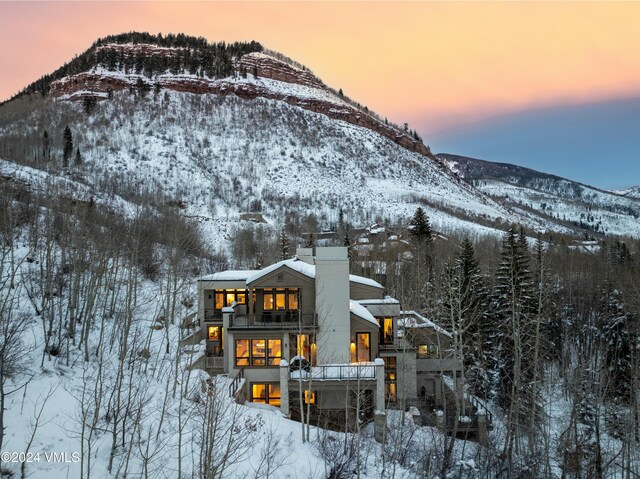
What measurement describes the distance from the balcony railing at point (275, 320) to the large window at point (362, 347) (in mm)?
3047

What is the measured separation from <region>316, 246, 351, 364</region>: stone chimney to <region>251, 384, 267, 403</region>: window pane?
3.44 m

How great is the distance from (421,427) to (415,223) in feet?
103

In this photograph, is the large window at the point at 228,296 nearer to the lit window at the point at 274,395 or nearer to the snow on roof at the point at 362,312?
the lit window at the point at 274,395

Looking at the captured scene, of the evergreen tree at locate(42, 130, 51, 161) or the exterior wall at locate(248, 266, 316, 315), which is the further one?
the evergreen tree at locate(42, 130, 51, 161)

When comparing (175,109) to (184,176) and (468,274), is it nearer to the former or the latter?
(184,176)

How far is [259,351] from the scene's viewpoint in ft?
78.2

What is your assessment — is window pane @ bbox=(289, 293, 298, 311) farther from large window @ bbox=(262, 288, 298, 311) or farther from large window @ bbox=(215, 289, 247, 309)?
large window @ bbox=(215, 289, 247, 309)

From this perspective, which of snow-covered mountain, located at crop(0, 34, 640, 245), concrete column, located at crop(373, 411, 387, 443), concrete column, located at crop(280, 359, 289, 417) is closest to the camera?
concrete column, located at crop(373, 411, 387, 443)

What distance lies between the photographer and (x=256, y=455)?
16.6m

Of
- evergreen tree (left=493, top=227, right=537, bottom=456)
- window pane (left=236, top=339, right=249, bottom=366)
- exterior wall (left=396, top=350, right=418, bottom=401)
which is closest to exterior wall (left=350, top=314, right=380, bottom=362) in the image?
exterior wall (left=396, top=350, right=418, bottom=401)

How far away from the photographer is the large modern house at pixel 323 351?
22.0 meters

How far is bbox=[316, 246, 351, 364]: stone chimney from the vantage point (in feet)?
77.8

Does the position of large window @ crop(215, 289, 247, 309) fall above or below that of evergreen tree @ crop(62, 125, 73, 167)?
below

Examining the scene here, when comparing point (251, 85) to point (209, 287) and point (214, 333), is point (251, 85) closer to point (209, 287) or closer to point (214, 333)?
point (209, 287)
